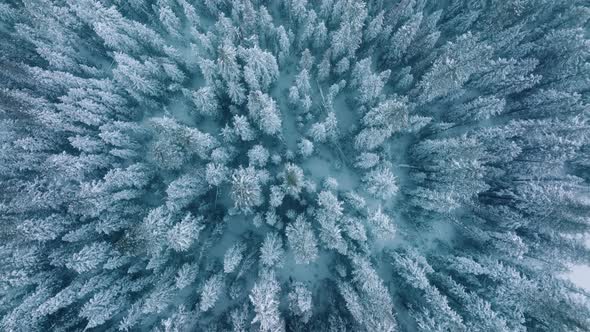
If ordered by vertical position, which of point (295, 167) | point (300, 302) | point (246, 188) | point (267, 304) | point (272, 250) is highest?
point (295, 167)

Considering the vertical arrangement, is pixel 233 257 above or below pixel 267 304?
below

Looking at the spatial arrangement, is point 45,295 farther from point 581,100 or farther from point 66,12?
point 581,100

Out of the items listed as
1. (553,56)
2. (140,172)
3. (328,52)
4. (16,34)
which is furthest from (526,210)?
(16,34)

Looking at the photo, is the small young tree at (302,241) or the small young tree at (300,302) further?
the small young tree at (302,241)

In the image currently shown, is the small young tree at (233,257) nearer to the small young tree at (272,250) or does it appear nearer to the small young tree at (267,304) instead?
the small young tree at (272,250)

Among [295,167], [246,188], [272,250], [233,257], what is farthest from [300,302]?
[295,167]

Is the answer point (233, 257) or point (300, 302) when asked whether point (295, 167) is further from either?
point (300, 302)

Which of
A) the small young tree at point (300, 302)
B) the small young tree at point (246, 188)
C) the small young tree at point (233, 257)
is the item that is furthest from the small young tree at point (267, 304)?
the small young tree at point (246, 188)

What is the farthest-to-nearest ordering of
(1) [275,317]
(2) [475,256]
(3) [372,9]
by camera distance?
(3) [372,9] → (2) [475,256] → (1) [275,317]

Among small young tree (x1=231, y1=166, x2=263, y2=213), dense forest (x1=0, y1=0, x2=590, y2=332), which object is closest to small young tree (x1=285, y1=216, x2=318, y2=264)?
dense forest (x1=0, y1=0, x2=590, y2=332)
